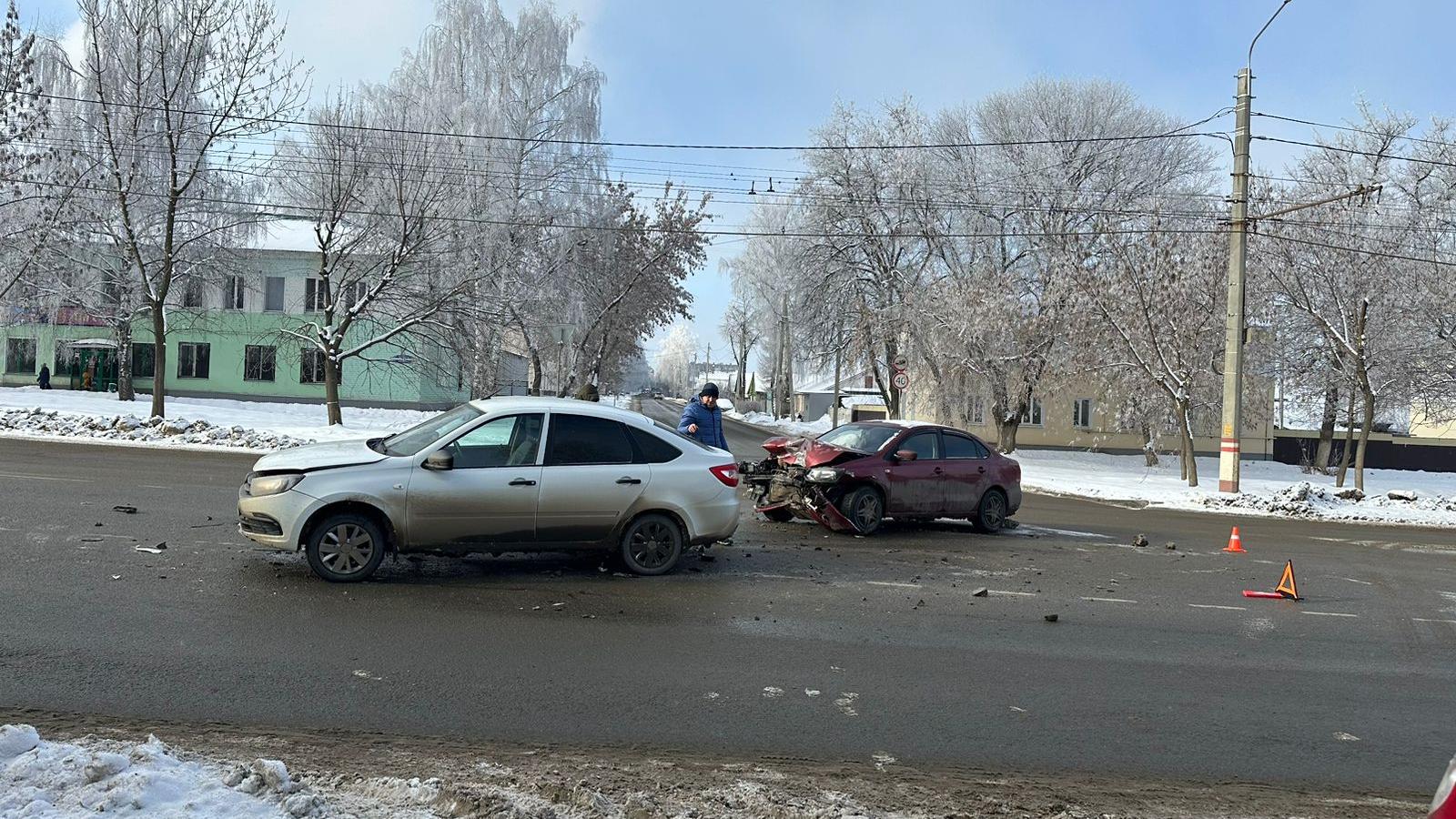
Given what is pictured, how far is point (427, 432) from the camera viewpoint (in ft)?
31.1

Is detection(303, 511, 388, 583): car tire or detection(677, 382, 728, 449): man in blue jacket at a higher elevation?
detection(677, 382, 728, 449): man in blue jacket

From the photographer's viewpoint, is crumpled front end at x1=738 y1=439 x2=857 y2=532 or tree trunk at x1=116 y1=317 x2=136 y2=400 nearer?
crumpled front end at x1=738 y1=439 x2=857 y2=532

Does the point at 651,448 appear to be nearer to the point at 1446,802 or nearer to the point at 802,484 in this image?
the point at 802,484

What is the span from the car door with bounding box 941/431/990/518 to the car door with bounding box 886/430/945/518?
0.46 feet

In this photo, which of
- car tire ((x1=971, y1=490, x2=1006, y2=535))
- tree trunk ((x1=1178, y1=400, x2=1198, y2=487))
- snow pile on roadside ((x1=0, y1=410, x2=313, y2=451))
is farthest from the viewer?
tree trunk ((x1=1178, y1=400, x2=1198, y2=487))

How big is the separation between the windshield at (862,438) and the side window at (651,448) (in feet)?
14.6

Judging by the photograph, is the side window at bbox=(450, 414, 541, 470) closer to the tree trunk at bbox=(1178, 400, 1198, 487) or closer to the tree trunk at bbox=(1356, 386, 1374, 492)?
the tree trunk at bbox=(1178, 400, 1198, 487)

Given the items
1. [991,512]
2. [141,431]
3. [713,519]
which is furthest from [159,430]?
[991,512]

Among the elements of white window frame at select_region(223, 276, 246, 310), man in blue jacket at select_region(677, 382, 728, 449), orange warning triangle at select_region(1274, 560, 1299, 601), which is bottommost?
orange warning triangle at select_region(1274, 560, 1299, 601)

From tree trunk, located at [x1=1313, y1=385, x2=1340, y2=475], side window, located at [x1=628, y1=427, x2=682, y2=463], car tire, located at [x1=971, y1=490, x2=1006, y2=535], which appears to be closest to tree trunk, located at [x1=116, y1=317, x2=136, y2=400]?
car tire, located at [x1=971, y1=490, x2=1006, y2=535]

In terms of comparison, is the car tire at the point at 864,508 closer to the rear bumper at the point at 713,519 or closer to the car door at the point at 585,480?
the rear bumper at the point at 713,519

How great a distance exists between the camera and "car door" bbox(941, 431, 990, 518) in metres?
14.4

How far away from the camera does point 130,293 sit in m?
36.9

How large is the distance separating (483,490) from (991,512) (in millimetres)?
8270
